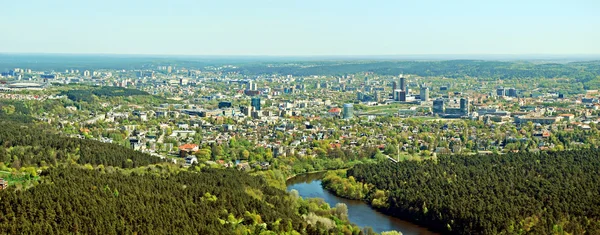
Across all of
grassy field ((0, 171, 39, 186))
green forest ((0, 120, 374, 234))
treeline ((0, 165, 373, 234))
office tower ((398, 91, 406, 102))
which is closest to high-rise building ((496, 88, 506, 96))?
office tower ((398, 91, 406, 102))

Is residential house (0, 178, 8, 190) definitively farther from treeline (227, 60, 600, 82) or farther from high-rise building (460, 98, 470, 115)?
treeline (227, 60, 600, 82)

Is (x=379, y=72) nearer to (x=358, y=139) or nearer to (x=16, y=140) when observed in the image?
(x=358, y=139)

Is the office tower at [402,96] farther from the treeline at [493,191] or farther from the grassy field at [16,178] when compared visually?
the grassy field at [16,178]

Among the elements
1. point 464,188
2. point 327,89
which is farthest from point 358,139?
point 327,89

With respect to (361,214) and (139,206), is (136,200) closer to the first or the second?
(139,206)

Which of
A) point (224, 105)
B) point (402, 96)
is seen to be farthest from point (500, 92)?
point (224, 105)

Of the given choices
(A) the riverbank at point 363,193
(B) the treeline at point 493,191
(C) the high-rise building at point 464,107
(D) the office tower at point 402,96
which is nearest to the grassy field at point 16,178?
(A) the riverbank at point 363,193
